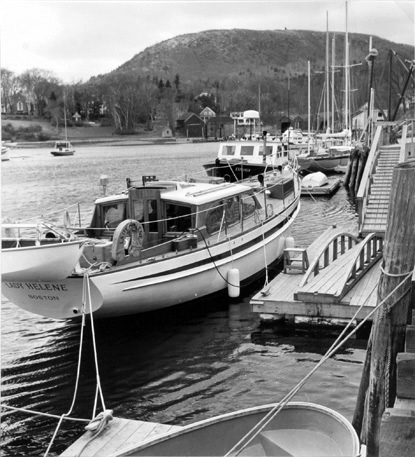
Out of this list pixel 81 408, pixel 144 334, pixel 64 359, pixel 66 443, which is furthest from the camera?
pixel 144 334

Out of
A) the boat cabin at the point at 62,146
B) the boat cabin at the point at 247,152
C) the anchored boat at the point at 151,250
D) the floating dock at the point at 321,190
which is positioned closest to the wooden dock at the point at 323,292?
the anchored boat at the point at 151,250

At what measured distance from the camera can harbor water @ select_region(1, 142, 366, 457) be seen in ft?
36.7

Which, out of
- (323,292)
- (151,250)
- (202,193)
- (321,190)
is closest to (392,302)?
(323,292)

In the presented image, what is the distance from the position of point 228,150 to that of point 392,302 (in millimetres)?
25946

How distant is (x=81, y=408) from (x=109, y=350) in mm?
2734

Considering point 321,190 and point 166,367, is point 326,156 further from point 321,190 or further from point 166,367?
point 166,367

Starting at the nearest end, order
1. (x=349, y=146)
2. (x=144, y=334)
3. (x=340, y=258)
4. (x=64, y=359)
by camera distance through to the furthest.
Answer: (x=64, y=359), (x=144, y=334), (x=340, y=258), (x=349, y=146)

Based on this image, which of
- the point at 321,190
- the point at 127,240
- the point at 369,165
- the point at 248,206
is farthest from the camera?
the point at 321,190

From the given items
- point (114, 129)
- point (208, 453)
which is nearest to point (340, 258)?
point (208, 453)

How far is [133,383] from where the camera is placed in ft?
41.2

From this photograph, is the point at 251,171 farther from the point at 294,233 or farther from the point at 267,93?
the point at 267,93

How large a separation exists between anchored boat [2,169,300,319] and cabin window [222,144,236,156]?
11117mm

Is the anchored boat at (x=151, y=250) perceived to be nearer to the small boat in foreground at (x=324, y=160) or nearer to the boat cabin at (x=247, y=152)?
the boat cabin at (x=247, y=152)

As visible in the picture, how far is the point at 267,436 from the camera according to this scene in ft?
25.2
